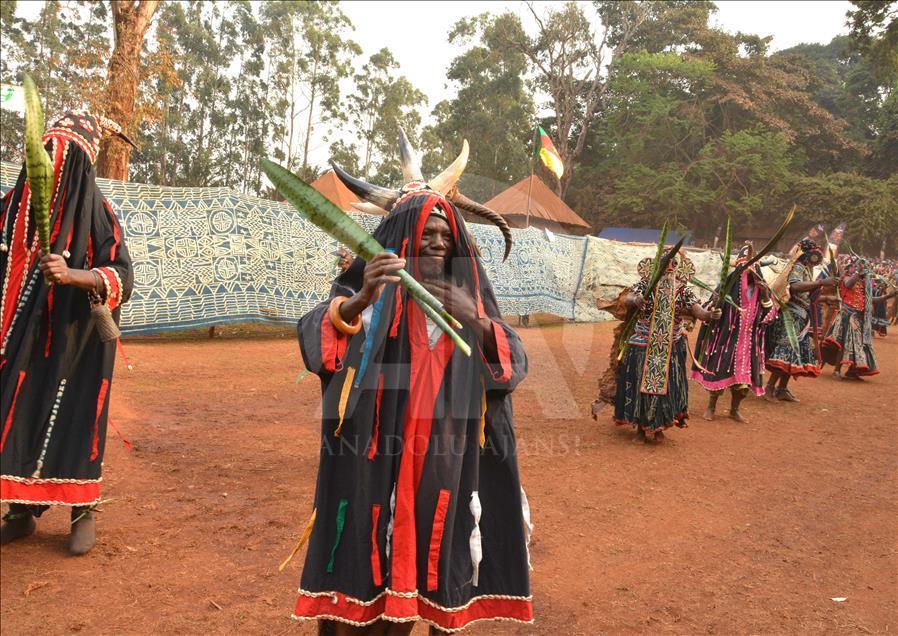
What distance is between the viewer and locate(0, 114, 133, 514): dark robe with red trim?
10.1 ft

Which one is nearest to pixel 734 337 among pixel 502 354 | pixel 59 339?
pixel 502 354

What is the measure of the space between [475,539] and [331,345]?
2.74 feet

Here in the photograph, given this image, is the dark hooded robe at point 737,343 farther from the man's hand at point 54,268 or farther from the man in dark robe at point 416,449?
the man's hand at point 54,268

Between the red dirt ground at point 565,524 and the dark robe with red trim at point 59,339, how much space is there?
1.62 feet

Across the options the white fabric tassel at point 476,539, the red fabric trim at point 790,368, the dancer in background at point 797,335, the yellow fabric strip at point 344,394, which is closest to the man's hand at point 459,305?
the yellow fabric strip at point 344,394

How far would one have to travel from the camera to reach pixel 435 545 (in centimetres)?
219

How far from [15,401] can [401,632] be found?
84.9 inches

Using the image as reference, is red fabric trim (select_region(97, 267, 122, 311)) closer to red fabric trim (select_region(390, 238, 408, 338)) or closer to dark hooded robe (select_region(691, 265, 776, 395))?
red fabric trim (select_region(390, 238, 408, 338))

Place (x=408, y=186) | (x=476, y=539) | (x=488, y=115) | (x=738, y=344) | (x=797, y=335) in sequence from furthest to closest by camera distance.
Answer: (x=488, y=115) < (x=797, y=335) < (x=738, y=344) < (x=408, y=186) < (x=476, y=539)

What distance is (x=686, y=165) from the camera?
31547mm

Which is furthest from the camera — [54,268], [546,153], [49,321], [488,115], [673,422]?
[488,115]

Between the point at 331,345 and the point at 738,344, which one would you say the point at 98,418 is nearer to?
the point at 331,345

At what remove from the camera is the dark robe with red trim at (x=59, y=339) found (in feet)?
10.1

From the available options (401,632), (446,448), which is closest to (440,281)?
(446,448)
